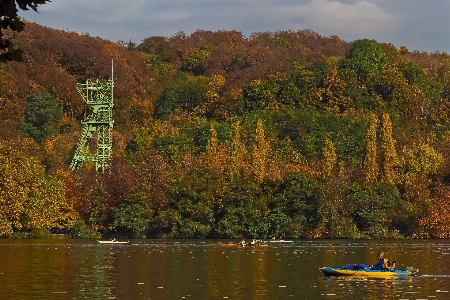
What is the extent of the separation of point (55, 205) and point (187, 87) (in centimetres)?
4058

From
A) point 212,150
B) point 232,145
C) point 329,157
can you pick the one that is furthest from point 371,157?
point 212,150

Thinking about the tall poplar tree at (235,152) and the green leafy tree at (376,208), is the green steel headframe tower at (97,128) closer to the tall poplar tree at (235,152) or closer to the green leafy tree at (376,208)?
the tall poplar tree at (235,152)

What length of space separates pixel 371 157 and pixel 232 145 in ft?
42.7

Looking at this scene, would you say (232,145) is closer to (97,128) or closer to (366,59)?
(97,128)

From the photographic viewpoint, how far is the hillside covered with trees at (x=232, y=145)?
88.2m

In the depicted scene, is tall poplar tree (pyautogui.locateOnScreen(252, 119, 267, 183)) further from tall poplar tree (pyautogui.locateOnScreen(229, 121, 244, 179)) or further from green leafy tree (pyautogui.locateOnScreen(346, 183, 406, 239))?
green leafy tree (pyautogui.locateOnScreen(346, 183, 406, 239))

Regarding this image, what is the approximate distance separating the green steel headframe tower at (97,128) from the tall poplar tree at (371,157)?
82.6 ft

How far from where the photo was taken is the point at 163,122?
114500mm

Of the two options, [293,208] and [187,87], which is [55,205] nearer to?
[293,208]

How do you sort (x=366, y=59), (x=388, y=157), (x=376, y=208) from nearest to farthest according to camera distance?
1. (x=376, y=208)
2. (x=388, y=157)
3. (x=366, y=59)

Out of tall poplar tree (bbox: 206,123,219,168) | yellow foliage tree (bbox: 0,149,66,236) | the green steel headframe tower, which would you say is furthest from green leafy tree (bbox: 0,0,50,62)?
the green steel headframe tower

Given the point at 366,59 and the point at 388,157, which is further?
the point at 366,59

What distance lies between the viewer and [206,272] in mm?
48312

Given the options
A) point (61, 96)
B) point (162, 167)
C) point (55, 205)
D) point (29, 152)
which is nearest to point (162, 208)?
point (162, 167)
